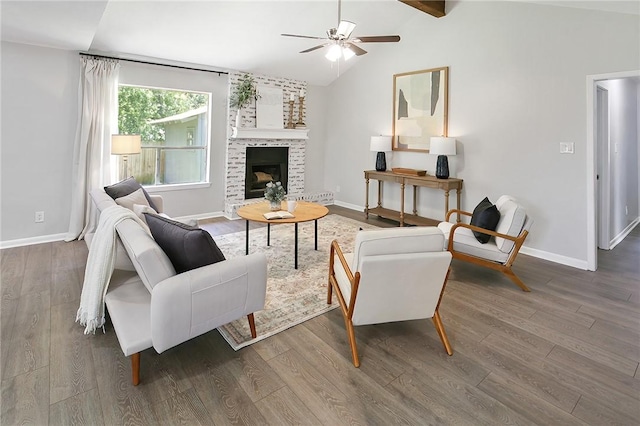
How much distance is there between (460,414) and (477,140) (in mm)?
4029

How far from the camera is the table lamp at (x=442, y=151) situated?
4984 millimetres

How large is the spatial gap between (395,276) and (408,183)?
3552 millimetres

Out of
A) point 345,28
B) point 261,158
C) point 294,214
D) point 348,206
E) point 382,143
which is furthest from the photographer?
point 348,206

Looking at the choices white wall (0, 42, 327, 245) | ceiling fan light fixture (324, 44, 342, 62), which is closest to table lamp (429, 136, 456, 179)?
ceiling fan light fixture (324, 44, 342, 62)

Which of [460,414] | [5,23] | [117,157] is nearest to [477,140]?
[460,414]

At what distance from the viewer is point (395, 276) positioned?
2121 millimetres

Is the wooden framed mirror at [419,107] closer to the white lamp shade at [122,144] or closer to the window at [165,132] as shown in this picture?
the window at [165,132]

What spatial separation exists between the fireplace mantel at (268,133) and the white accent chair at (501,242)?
12.7 feet

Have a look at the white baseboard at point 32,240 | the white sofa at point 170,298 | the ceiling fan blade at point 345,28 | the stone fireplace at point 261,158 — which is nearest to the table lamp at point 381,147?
the stone fireplace at point 261,158

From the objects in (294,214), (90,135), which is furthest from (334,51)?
(90,135)

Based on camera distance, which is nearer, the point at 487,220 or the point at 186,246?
the point at 186,246

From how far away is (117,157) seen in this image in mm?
4934

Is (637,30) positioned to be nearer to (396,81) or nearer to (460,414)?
(396,81)

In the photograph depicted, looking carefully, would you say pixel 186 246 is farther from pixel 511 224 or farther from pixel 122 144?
pixel 122 144
